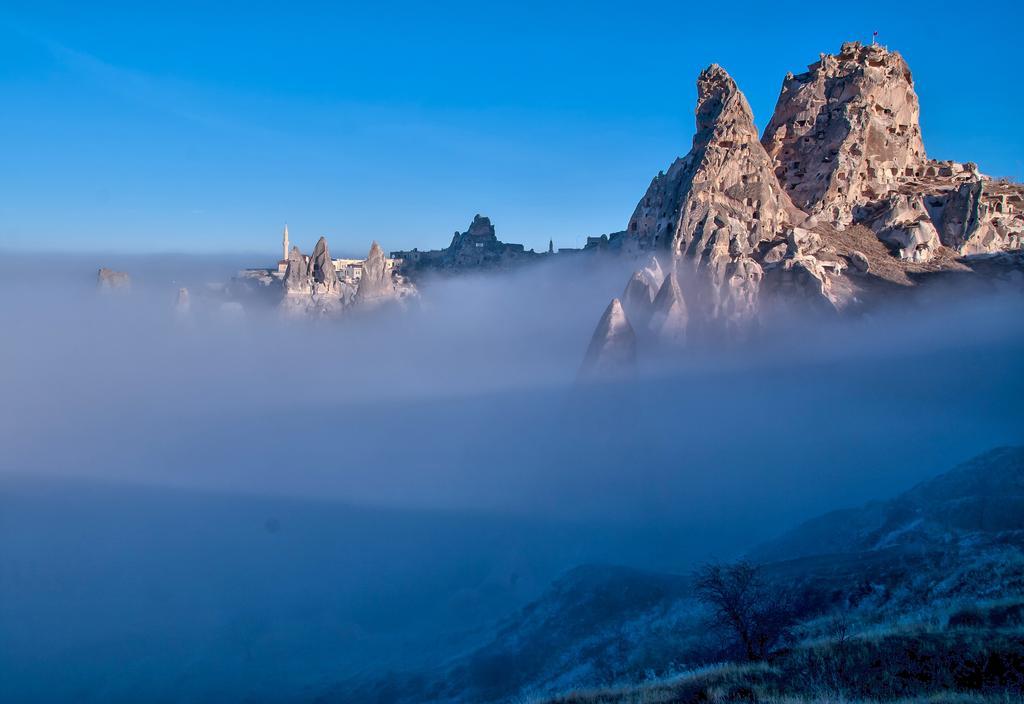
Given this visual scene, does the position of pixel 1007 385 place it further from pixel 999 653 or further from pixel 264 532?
pixel 264 532

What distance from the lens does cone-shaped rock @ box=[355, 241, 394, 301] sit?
103 meters

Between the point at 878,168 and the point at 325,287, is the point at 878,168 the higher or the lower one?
the higher one

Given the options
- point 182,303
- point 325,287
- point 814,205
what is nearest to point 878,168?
point 814,205

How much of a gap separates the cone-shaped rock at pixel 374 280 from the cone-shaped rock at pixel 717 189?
4673 cm

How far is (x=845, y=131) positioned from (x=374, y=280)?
6730cm

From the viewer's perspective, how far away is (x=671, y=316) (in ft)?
185

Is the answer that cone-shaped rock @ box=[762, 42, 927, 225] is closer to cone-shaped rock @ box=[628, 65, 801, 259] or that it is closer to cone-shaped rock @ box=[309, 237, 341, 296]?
cone-shaped rock @ box=[628, 65, 801, 259]

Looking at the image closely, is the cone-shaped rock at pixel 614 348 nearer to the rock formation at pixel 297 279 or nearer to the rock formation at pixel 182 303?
the rock formation at pixel 297 279

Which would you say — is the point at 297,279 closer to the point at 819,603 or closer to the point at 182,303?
the point at 182,303

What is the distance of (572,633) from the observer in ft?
115

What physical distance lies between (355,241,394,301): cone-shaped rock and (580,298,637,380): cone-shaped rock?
56.6 m

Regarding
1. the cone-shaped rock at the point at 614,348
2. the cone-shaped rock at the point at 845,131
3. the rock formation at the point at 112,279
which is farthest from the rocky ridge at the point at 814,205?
the rock formation at the point at 112,279

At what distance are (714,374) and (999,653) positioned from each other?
40.0 meters

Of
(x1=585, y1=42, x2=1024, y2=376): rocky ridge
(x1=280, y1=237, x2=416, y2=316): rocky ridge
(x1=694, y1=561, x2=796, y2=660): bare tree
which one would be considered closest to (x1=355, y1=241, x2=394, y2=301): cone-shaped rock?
(x1=280, y1=237, x2=416, y2=316): rocky ridge
